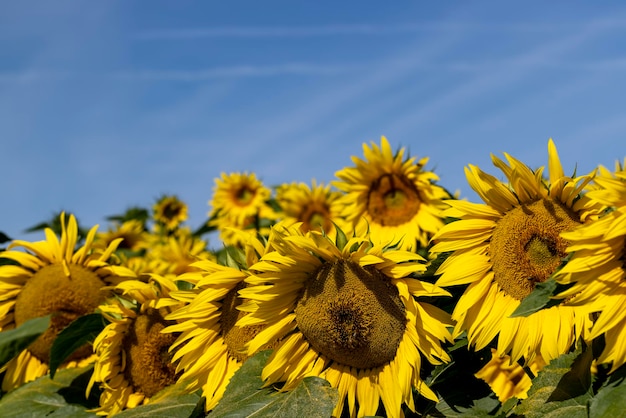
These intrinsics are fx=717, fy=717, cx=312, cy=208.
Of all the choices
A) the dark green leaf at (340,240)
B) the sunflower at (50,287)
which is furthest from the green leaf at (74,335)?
the dark green leaf at (340,240)

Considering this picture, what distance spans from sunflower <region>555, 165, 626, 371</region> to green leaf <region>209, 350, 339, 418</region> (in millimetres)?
1017

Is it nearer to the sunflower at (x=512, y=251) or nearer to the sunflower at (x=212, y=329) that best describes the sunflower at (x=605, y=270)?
the sunflower at (x=512, y=251)

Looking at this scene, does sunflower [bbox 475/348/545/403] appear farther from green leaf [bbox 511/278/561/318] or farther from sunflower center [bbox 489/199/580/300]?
green leaf [bbox 511/278/561/318]

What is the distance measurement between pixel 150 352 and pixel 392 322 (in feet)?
4.36

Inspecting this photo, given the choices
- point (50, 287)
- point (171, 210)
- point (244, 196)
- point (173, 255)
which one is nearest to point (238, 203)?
point (244, 196)

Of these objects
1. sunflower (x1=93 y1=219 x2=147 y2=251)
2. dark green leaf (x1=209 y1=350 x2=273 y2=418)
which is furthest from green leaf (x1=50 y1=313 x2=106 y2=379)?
sunflower (x1=93 y1=219 x2=147 y2=251)

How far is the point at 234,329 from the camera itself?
3.28 metres

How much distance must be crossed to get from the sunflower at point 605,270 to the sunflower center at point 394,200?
128 inches

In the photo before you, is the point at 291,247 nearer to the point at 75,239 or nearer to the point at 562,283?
the point at 562,283

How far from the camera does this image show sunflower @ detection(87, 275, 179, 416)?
11.6 ft

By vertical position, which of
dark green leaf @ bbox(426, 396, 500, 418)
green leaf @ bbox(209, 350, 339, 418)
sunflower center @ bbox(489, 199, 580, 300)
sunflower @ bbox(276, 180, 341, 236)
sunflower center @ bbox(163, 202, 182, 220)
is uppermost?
sunflower center @ bbox(163, 202, 182, 220)

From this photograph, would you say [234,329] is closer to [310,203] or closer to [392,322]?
[392,322]

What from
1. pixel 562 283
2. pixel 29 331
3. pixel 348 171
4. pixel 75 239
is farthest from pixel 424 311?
pixel 348 171

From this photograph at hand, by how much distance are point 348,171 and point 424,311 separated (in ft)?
9.21
